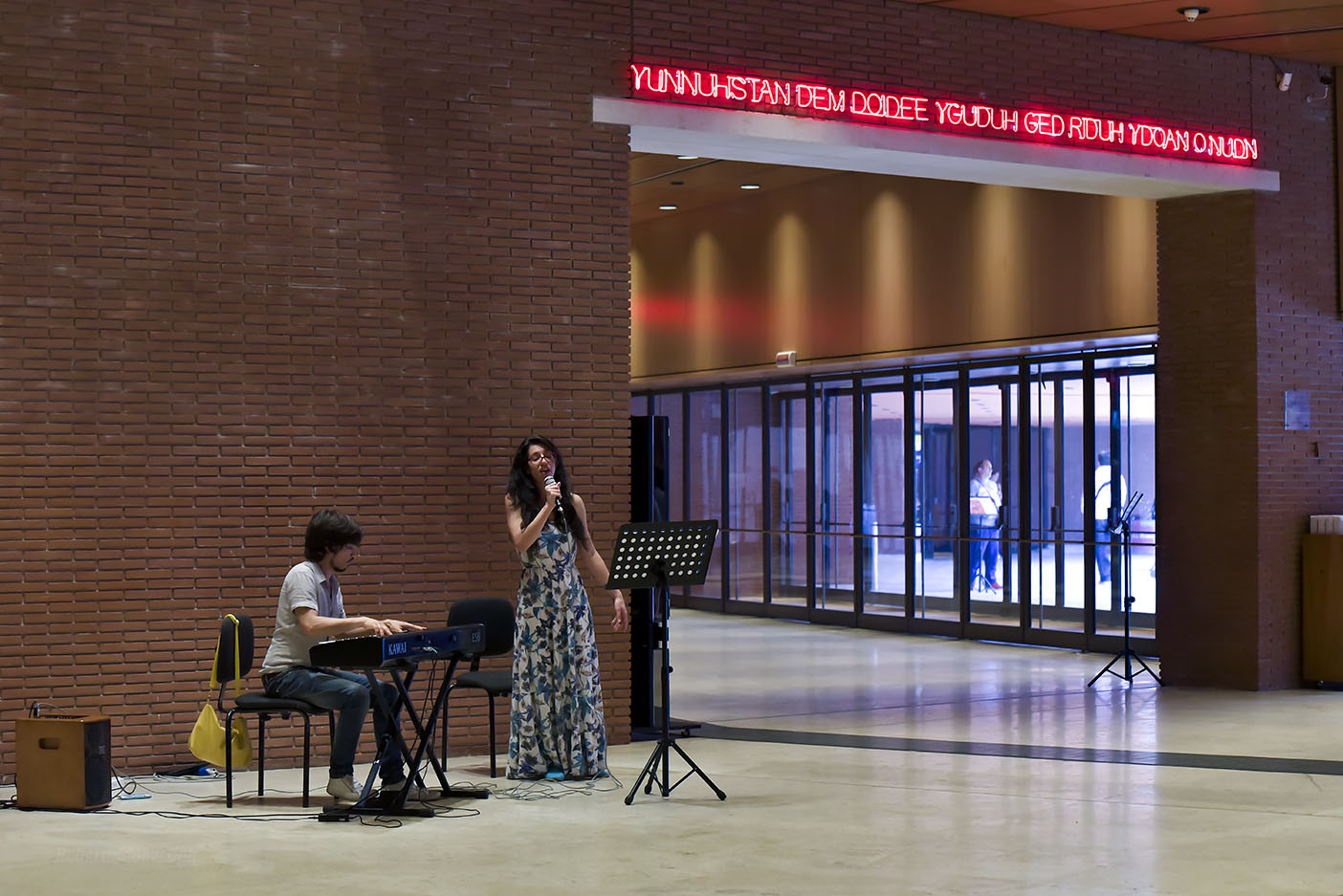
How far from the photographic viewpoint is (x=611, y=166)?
8.62m

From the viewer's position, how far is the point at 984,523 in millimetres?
14328

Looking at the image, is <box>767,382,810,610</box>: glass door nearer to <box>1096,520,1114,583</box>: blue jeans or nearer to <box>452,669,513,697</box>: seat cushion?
<box>1096,520,1114,583</box>: blue jeans

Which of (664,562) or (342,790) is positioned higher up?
(664,562)

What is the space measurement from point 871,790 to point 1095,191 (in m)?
5.40

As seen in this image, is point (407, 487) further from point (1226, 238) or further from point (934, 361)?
point (934, 361)

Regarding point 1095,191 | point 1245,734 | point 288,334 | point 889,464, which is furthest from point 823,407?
point 288,334

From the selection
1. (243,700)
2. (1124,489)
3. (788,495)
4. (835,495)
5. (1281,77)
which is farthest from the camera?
(788,495)

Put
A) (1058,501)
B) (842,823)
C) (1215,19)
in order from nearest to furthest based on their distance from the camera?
(842,823), (1215,19), (1058,501)

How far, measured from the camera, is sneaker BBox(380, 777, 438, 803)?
6.68 m

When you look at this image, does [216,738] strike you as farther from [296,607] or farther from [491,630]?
[491,630]

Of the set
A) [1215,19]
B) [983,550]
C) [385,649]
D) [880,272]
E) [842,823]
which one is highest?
[1215,19]

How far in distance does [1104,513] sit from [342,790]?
8.02 metres

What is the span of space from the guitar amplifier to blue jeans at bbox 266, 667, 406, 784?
0.75m

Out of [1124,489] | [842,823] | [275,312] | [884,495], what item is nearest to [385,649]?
[842,823]
